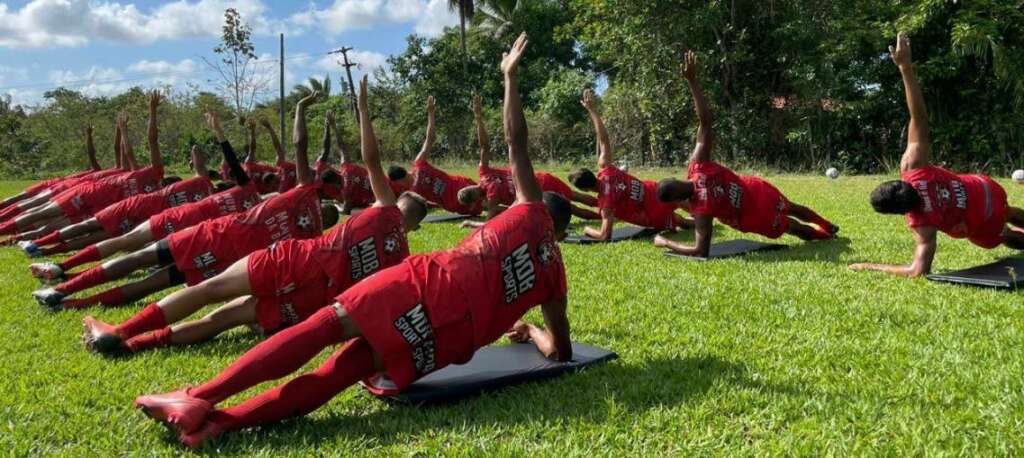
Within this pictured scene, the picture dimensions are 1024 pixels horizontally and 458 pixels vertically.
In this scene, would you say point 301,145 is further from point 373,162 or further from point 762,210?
point 762,210

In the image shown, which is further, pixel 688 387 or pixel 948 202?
pixel 948 202

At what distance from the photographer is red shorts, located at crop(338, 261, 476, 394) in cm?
330

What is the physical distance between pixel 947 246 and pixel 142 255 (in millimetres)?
7831

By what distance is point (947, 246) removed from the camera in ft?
25.5

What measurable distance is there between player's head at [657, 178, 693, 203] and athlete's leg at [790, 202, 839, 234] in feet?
4.70

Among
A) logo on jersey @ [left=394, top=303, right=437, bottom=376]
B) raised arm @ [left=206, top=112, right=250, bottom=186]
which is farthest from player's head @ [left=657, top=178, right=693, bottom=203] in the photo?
logo on jersey @ [left=394, top=303, right=437, bottom=376]

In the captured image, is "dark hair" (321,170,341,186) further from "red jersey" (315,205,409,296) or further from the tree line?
"red jersey" (315,205,409,296)

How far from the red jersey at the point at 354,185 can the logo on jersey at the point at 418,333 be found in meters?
10.2

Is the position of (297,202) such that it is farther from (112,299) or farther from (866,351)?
(866,351)

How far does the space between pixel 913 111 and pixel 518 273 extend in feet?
14.0

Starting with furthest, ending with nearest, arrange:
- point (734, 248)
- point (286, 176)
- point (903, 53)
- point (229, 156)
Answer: point (286, 176) < point (734, 248) < point (229, 156) < point (903, 53)

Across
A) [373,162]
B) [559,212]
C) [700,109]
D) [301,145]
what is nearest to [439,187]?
[700,109]

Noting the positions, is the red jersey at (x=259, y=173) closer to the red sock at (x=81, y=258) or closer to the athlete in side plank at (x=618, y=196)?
the red sock at (x=81, y=258)

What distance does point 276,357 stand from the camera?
3207mm
